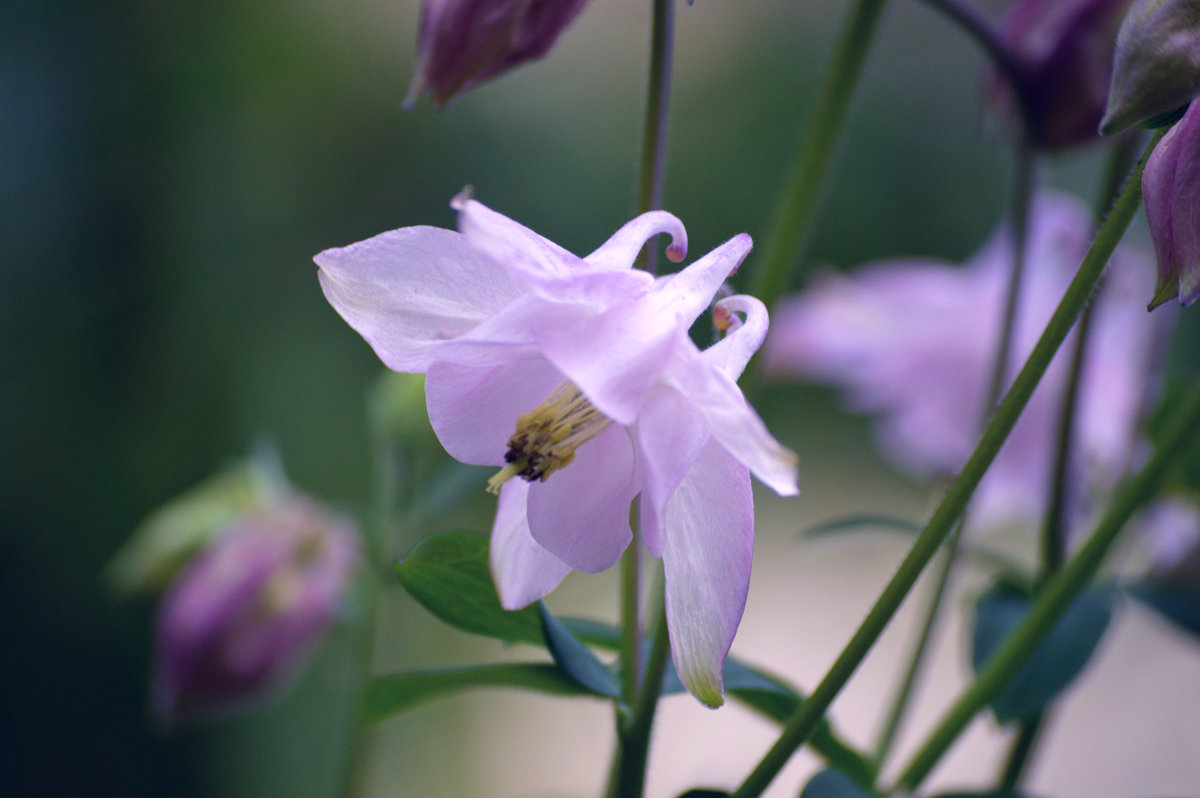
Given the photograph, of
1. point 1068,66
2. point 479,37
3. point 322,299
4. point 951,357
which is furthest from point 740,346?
point 322,299

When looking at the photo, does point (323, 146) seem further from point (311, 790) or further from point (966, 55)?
point (966, 55)

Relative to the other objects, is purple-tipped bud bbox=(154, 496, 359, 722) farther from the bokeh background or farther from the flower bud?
the bokeh background

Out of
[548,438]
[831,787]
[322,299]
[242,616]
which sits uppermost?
[548,438]

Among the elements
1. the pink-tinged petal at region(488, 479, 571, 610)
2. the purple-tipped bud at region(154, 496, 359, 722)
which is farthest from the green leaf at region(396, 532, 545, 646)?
the purple-tipped bud at region(154, 496, 359, 722)

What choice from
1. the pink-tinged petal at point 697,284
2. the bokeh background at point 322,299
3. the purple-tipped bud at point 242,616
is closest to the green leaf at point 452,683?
the pink-tinged petal at point 697,284

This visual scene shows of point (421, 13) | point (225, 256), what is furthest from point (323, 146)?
point (421, 13)

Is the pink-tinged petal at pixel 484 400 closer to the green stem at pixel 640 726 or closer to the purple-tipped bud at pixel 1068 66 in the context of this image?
the green stem at pixel 640 726

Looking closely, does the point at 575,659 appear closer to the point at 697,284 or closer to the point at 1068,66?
the point at 697,284
